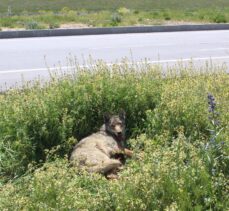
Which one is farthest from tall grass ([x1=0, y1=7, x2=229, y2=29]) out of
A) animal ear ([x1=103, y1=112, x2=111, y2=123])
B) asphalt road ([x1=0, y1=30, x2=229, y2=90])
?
animal ear ([x1=103, y1=112, x2=111, y2=123])

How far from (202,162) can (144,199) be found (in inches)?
26.0

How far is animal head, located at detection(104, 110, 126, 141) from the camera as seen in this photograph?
5.55 m

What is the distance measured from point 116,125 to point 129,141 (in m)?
0.37

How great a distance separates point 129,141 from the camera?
525cm

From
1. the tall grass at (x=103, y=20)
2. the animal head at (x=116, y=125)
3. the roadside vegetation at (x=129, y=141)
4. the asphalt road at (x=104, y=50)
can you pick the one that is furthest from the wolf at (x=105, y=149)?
the tall grass at (x=103, y=20)

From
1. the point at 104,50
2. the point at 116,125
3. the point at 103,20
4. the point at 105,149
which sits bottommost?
the point at 103,20

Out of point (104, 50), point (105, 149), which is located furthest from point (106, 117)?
point (104, 50)

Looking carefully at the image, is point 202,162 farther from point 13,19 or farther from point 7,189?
point 13,19

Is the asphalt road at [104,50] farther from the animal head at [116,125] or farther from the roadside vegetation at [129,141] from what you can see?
the animal head at [116,125]

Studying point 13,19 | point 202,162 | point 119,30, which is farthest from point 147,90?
point 13,19

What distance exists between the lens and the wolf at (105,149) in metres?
4.95

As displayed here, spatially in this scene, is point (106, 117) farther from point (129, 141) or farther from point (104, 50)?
point (104, 50)

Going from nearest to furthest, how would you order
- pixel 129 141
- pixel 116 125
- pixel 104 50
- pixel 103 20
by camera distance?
pixel 129 141 → pixel 116 125 → pixel 104 50 → pixel 103 20

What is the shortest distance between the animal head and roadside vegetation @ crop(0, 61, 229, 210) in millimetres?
173
